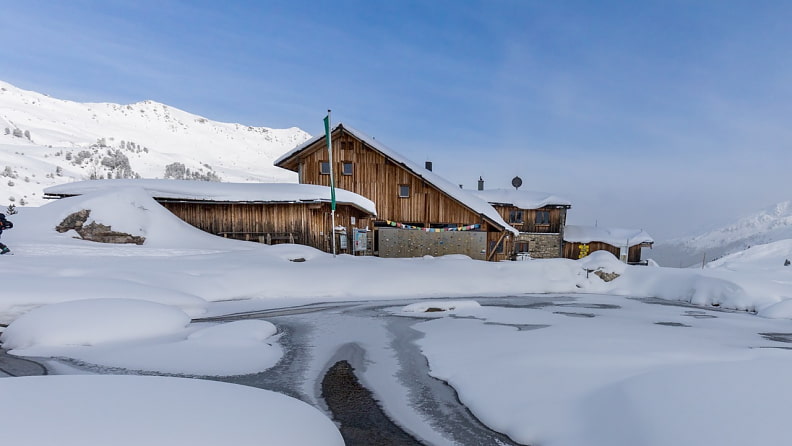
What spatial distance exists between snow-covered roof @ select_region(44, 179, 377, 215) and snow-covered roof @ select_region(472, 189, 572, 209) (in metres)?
18.9

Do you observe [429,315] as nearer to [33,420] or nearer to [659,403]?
[659,403]

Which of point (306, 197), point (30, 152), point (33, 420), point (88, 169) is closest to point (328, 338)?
point (33, 420)

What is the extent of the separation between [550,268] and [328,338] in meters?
13.8

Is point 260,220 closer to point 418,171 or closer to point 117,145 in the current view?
point 418,171

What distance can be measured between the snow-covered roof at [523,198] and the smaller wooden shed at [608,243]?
17.3 ft

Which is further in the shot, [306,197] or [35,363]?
[306,197]

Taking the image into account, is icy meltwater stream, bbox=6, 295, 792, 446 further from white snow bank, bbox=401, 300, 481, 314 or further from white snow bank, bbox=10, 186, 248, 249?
white snow bank, bbox=10, 186, 248, 249

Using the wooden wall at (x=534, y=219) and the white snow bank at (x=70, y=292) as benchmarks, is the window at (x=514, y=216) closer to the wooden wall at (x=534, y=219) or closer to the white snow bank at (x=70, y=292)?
the wooden wall at (x=534, y=219)

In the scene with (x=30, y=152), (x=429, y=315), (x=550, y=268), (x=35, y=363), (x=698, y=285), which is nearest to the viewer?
(x=35, y=363)

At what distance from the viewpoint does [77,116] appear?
92.6 metres

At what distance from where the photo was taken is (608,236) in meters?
38.1

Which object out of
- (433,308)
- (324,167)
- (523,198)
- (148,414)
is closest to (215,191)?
(324,167)

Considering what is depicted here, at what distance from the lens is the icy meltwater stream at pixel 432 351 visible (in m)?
3.86

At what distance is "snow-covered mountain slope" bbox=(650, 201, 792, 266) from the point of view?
9438 centimetres
